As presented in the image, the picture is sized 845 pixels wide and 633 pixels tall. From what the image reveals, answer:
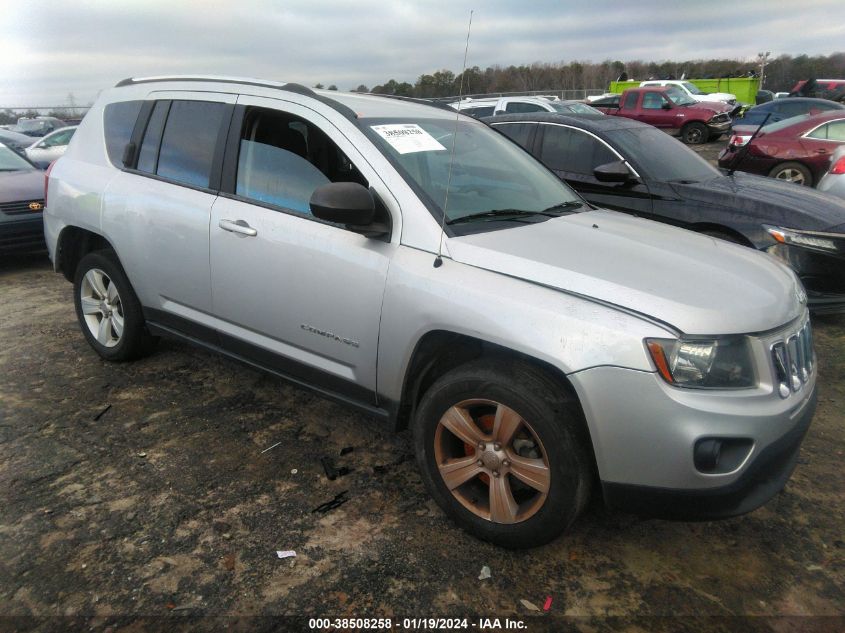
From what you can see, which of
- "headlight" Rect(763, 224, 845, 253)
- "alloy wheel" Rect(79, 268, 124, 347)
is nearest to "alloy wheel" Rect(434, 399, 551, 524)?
"alloy wheel" Rect(79, 268, 124, 347)

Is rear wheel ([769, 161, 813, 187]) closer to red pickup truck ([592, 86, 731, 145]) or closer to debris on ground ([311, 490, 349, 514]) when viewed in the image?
debris on ground ([311, 490, 349, 514])

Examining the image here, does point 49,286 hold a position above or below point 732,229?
below

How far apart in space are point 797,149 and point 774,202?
234 inches

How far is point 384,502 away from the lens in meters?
2.89

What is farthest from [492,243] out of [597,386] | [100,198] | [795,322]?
[100,198]

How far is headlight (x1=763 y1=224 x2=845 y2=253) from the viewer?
4812 mm

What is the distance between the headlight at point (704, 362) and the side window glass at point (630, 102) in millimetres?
20120

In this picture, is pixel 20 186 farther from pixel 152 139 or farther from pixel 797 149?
pixel 797 149

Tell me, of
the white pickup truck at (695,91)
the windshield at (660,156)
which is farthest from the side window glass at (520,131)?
the white pickup truck at (695,91)

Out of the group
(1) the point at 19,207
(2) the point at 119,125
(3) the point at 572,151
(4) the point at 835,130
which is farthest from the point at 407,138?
(4) the point at 835,130

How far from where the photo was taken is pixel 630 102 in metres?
20.4

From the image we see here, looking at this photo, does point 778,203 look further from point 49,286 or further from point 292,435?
point 49,286

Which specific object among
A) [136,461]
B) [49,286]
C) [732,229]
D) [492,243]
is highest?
[492,243]

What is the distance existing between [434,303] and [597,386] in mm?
719
